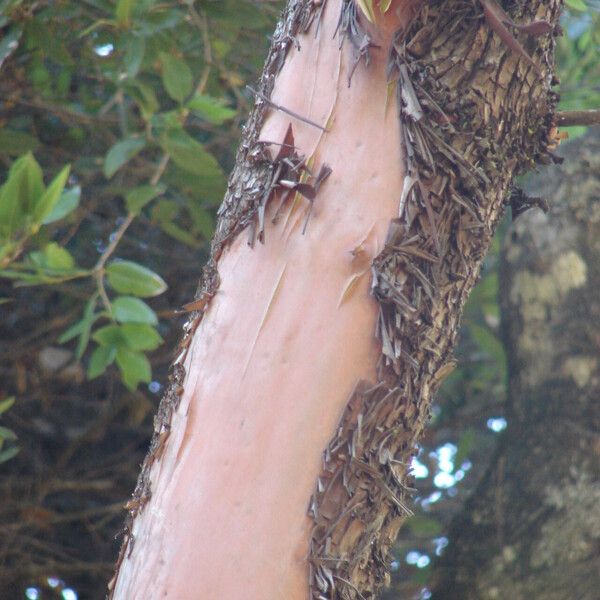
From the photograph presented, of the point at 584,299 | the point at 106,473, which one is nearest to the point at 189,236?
the point at 106,473

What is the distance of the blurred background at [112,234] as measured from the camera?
1.39 meters

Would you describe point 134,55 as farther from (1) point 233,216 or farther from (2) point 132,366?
(1) point 233,216

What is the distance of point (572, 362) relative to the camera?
1.38 meters

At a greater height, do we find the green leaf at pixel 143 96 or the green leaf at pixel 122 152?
the green leaf at pixel 143 96

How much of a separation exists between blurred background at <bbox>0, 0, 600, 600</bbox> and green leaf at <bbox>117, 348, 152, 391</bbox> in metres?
0.12

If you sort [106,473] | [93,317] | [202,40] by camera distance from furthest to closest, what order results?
[106,473] < [202,40] < [93,317]

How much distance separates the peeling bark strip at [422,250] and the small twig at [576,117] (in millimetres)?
80

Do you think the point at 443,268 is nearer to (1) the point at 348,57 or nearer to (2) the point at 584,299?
(1) the point at 348,57

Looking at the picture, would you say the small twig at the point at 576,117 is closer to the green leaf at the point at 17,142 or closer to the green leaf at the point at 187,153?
the green leaf at the point at 187,153

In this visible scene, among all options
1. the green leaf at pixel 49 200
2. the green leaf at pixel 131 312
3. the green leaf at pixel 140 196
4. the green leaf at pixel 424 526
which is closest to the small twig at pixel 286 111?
the green leaf at pixel 49 200

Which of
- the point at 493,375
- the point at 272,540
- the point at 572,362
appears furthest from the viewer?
the point at 493,375

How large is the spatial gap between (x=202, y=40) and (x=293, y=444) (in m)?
1.09

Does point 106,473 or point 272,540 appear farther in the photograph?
point 106,473

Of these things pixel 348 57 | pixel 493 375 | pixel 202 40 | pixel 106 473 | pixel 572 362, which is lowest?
pixel 106 473
